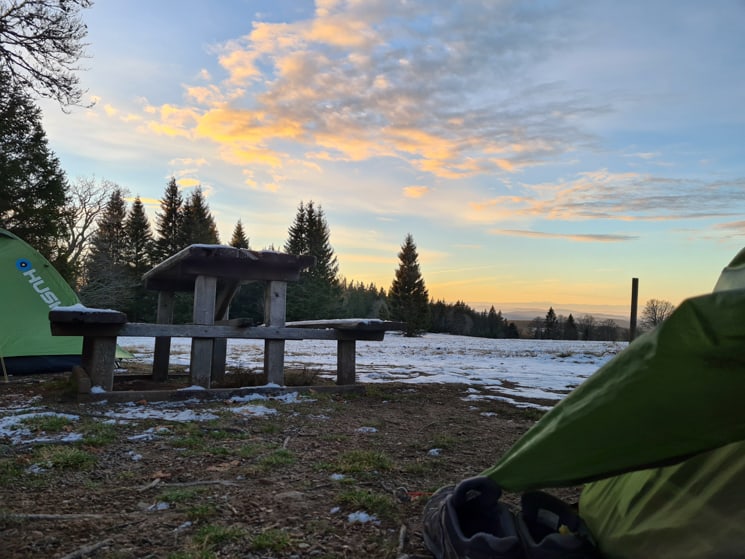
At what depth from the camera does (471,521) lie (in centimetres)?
182

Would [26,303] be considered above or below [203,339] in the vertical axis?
above

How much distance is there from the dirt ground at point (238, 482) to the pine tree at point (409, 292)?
117ft

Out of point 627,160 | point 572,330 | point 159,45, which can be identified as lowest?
point 572,330

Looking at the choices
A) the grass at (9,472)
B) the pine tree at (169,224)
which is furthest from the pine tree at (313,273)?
the grass at (9,472)

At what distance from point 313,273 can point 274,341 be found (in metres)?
33.1

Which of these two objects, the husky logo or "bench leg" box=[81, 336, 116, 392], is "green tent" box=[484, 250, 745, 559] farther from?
the husky logo

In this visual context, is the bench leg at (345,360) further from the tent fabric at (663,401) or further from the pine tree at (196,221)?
the pine tree at (196,221)

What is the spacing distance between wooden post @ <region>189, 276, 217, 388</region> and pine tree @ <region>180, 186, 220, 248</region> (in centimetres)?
3555

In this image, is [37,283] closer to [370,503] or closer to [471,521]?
[370,503]

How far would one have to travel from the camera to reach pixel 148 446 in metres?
3.77

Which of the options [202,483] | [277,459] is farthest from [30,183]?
[202,483]

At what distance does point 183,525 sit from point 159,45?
9.60 meters

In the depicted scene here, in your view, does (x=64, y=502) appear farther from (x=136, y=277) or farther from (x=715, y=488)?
(x=136, y=277)

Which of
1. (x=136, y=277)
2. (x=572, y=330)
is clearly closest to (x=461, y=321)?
(x=572, y=330)
